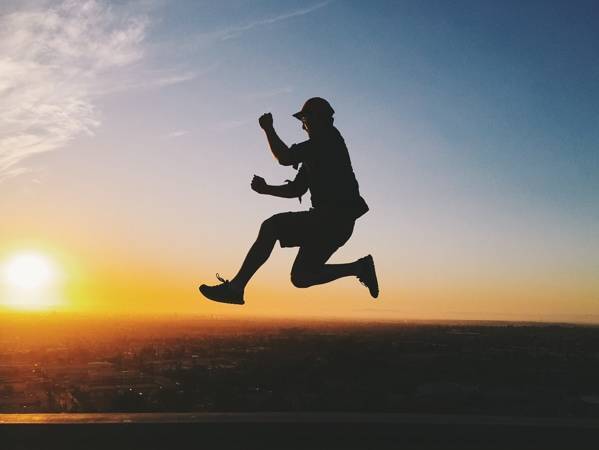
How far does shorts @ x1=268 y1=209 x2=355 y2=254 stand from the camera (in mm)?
4176

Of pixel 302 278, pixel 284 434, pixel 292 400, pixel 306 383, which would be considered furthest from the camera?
pixel 306 383

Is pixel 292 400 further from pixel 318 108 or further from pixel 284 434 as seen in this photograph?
pixel 318 108

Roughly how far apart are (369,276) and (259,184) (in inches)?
48.2

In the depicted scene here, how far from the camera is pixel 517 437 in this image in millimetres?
3770

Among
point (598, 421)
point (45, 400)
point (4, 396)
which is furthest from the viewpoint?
point (4, 396)

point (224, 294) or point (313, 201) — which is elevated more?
point (313, 201)

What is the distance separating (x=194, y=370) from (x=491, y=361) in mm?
37350

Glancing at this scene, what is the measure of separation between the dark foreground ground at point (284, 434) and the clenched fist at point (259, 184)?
170 centimetres

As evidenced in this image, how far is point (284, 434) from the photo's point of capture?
373cm

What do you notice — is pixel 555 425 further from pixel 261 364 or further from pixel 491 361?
pixel 491 361

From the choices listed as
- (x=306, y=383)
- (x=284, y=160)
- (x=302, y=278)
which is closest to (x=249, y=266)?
(x=302, y=278)

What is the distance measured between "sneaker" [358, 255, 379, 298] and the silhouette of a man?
1.29 ft

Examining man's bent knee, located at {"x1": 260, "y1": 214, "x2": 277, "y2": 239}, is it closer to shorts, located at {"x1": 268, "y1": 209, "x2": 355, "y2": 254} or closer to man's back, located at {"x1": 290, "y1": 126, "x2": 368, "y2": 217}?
shorts, located at {"x1": 268, "y1": 209, "x2": 355, "y2": 254}

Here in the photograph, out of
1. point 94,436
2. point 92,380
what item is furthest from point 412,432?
point 92,380
